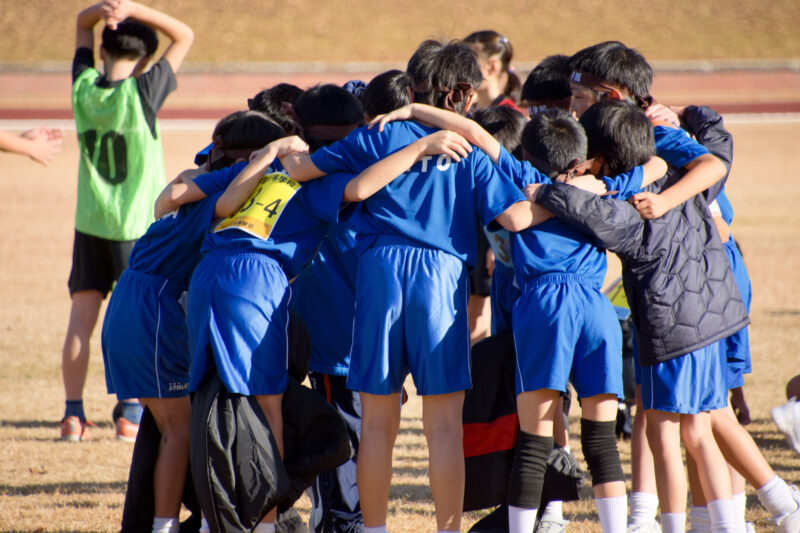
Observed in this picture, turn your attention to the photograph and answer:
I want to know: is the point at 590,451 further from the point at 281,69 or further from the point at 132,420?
the point at 281,69

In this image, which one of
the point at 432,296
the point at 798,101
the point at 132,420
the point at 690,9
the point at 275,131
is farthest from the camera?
the point at 690,9

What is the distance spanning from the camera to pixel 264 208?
110 inches

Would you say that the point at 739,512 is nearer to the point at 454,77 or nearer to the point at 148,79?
the point at 454,77

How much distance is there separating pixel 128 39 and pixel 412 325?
2892 mm

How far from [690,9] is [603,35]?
20.5 ft

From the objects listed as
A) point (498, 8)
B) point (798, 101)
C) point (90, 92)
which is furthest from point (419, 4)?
point (90, 92)

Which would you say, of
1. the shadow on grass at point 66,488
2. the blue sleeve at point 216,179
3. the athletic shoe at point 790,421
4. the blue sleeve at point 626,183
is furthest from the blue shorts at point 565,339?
the shadow on grass at point 66,488

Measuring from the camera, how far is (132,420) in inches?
181

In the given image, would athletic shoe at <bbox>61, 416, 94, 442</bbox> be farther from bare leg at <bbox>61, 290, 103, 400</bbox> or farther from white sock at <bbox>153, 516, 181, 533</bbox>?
white sock at <bbox>153, 516, 181, 533</bbox>

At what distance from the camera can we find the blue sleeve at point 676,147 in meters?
3.03

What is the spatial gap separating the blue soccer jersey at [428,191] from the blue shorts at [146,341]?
73 cm

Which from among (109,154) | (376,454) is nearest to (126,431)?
(109,154)

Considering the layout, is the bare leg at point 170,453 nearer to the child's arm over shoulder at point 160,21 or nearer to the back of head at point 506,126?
the back of head at point 506,126

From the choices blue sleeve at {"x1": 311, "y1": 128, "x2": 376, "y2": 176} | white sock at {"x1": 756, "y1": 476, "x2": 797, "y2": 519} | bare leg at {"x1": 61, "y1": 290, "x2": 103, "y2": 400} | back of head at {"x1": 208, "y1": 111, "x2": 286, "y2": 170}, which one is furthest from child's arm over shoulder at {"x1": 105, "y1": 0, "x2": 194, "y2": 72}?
white sock at {"x1": 756, "y1": 476, "x2": 797, "y2": 519}
